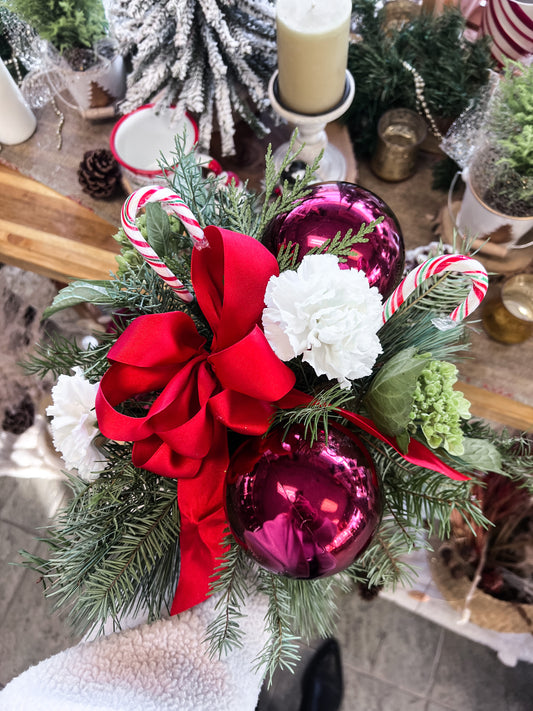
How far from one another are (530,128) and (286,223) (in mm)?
305

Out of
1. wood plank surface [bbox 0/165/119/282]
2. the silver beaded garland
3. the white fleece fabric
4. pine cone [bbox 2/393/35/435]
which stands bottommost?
pine cone [bbox 2/393/35/435]

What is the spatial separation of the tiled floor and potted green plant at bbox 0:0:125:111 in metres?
0.87

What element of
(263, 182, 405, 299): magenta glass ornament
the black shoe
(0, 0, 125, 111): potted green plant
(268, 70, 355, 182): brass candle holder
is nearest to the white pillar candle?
(0, 0, 125, 111): potted green plant

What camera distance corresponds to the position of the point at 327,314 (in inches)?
14.7

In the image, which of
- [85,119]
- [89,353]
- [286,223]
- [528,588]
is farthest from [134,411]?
[528,588]

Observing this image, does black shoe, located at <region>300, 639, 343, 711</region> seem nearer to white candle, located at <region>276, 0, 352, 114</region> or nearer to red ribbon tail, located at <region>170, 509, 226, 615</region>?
red ribbon tail, located at <region>170, 509, 226, 615</region>

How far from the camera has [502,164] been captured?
0.65m

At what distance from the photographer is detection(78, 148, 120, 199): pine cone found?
2.77 ft

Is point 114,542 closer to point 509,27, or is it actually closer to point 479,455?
point 479,455

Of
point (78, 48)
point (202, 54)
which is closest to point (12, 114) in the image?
point (78, 48)

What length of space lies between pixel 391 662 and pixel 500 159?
100 centimetres

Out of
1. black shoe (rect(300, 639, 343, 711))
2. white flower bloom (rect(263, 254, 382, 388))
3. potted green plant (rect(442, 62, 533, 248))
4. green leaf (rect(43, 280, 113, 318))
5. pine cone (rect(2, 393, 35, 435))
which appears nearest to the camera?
white flower bloom (rect(263, 254, 382, 388))

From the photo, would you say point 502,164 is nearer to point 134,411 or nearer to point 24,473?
point 134,411

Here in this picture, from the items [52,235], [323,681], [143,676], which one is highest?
[52,235]
